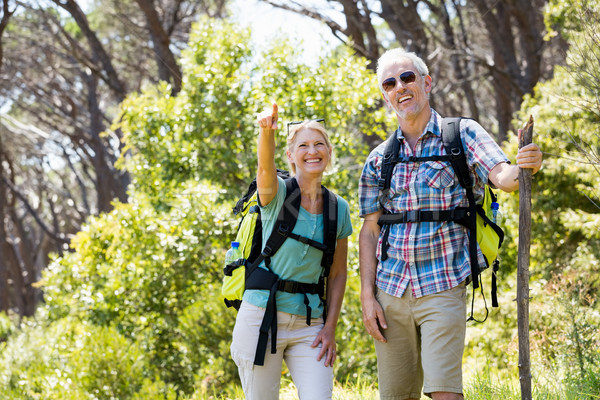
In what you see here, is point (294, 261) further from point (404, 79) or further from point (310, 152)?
point (404, 79)

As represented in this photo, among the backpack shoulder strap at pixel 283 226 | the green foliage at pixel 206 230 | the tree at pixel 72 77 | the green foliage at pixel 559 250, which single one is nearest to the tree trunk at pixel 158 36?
the tree at pixel 72 77

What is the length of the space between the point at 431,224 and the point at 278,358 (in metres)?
0.92

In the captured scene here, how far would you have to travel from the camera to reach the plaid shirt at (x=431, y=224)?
281 centimetres

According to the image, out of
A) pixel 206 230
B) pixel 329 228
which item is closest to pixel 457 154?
pixel 329 228

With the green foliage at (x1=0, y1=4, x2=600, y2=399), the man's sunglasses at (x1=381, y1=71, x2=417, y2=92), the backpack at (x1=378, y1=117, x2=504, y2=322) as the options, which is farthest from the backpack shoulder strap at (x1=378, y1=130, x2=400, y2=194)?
the green foliage at (x1=0, y1=4, x2=600, y2=399)

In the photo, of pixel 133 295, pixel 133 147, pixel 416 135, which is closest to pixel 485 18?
pixel 133 147

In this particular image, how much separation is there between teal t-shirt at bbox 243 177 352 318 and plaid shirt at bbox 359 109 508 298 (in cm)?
A: 33

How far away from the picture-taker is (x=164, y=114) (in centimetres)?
771

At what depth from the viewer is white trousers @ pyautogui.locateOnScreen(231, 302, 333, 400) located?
9.72ft

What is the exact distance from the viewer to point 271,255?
9.92 feet

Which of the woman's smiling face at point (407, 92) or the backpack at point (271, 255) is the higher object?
the woman's smiling face at point (407, 92)

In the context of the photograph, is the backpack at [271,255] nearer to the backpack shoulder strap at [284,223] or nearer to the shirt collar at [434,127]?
the backpack shoulder strap at [284,223]

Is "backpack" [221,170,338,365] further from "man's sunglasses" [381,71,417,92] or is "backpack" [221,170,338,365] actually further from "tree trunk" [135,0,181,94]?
"tree trunk" [135,0,181,94]

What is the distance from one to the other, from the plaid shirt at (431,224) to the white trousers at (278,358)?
1.47ft
